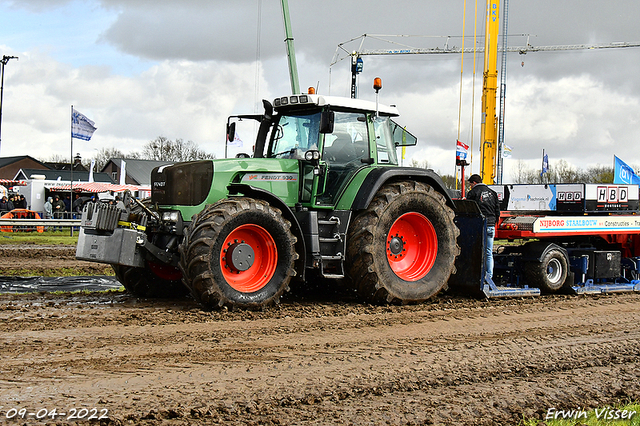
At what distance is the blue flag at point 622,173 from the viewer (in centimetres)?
1268

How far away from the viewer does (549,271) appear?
957cm

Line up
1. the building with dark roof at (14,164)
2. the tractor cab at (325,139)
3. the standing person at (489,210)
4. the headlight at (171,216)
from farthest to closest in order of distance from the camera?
the building with dark roof at (14,164) → the standing person at (489,210) → the tractor cab at (325,139) → the headlight at (171,216)

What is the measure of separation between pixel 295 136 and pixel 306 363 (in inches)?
151

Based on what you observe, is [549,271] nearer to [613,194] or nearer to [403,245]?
[613,194]

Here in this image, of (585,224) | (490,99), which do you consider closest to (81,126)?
(490,99)

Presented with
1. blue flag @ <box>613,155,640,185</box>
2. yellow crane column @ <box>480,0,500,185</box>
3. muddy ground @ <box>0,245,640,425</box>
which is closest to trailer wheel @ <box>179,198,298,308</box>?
muddy ground @ <box>0,245,640,425</box>

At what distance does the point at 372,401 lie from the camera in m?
4.29

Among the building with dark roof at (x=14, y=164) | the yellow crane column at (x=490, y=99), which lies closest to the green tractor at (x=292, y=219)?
the yellow crane column at (x=490, y=99)

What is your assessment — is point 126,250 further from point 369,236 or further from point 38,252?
point 38,252

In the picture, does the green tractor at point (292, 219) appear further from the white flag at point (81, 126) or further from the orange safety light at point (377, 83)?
the white flag at point (81, 126)

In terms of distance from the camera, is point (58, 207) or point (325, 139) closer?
point (325, 139)

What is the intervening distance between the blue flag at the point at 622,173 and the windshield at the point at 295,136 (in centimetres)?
753

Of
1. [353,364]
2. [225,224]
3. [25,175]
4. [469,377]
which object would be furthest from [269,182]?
[25,175]

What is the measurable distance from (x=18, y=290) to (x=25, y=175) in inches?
2181
